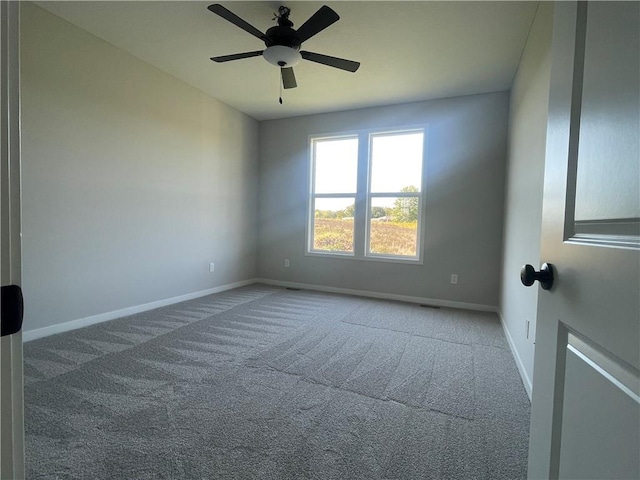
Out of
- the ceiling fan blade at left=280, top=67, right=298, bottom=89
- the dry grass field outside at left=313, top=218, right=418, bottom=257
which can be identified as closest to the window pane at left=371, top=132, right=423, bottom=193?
the dry grass field outside at left=313, top=218, right=418, bottom=257

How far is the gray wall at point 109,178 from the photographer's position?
2.48 meters

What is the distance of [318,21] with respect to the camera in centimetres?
205

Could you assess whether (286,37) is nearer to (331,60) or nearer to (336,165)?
(331,60)

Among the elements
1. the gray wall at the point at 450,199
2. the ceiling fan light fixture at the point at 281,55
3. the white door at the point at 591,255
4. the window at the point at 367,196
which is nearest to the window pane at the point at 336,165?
the window at the point at 367,196

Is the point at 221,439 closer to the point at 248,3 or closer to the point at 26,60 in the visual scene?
the point at 248,3

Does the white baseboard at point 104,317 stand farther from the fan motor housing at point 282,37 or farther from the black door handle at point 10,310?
the fan motor housing at point 282,37

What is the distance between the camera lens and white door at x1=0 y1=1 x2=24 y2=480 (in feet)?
1.45

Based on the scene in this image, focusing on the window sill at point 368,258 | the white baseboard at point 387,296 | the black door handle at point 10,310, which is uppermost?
the black door handle at point 10,310

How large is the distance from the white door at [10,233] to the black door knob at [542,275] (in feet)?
3.43

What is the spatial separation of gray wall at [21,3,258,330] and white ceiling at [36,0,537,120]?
291mm

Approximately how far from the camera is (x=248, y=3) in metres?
2.33

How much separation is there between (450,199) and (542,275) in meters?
3.44

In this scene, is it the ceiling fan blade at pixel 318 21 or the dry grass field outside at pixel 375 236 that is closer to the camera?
the ceiling fan blade at pixel 318 21

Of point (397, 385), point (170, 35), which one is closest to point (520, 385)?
point (397, 385)
